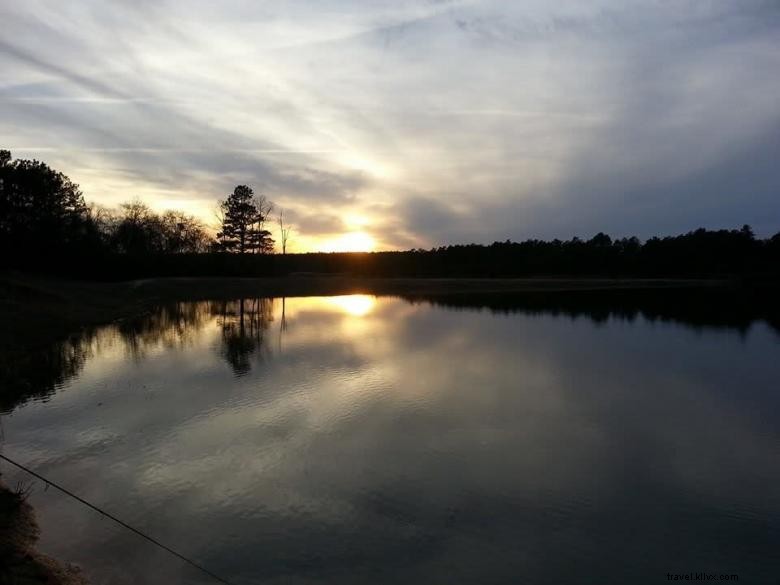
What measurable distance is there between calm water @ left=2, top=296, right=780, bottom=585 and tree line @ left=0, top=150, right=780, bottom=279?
3943 cm

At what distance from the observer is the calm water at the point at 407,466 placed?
6.62 m

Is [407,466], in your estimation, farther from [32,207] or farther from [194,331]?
[32,207]

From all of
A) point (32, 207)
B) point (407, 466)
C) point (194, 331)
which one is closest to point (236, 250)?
point (32, 207)

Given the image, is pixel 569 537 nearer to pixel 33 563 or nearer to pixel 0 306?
pixel 33 563

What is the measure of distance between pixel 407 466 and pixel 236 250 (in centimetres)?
8002

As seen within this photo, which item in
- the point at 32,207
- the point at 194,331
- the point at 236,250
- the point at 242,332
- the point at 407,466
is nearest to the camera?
the point at 407,466

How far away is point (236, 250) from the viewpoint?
84.8 metres

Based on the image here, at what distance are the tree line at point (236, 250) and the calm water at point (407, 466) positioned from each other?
39428 mm

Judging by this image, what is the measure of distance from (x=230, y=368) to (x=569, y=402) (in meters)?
11.2

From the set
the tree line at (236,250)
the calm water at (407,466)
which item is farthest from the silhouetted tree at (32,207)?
the calm water at (407,466)

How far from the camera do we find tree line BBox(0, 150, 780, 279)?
5050cm

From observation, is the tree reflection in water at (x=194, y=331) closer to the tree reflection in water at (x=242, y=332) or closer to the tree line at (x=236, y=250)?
the tree reflection in water at (x=242, y=332)

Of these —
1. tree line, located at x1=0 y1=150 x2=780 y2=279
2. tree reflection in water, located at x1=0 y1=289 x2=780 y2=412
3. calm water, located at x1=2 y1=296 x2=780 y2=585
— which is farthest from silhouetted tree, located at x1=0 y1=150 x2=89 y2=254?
calm water, located at x1=2 y1=296 x2=780 y2=585

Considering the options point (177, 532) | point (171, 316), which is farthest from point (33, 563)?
point (171, 316)
